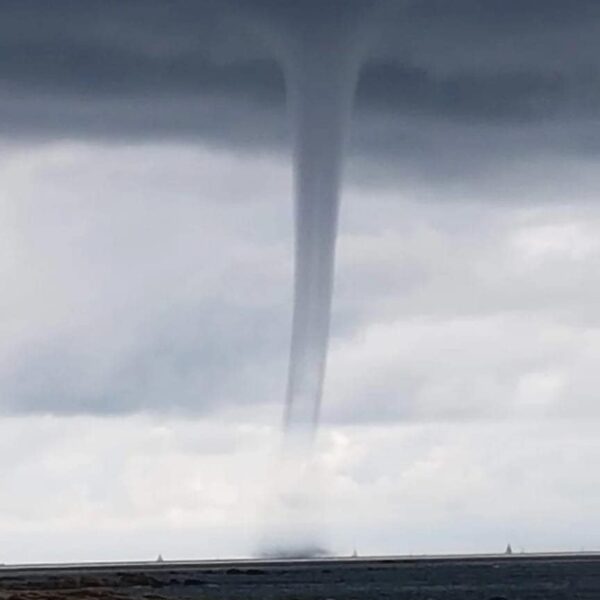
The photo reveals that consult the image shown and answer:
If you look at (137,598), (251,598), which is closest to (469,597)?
(251,598)

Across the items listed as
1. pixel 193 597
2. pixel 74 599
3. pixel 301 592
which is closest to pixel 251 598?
pixel 193 597

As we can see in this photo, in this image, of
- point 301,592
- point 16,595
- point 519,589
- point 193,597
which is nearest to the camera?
point 16,595

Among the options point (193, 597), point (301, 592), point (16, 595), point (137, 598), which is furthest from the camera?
point (301, 592)

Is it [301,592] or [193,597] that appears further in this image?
[301,592]

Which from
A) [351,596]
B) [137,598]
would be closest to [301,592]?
[351,596]

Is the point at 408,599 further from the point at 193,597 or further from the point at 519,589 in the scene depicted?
the point at 519,589

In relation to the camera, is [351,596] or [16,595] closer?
[16,595]

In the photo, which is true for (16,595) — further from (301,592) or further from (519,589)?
(519,589)

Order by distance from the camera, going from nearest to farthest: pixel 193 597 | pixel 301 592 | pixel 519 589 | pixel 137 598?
pixel 137 598 < pixel 193 597 < pixel 301 592 < pixel 519 589

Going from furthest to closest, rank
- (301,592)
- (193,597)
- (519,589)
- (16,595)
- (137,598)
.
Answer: (519,589) → (301,592) → (193,597) → (137,598) → (16,595)
